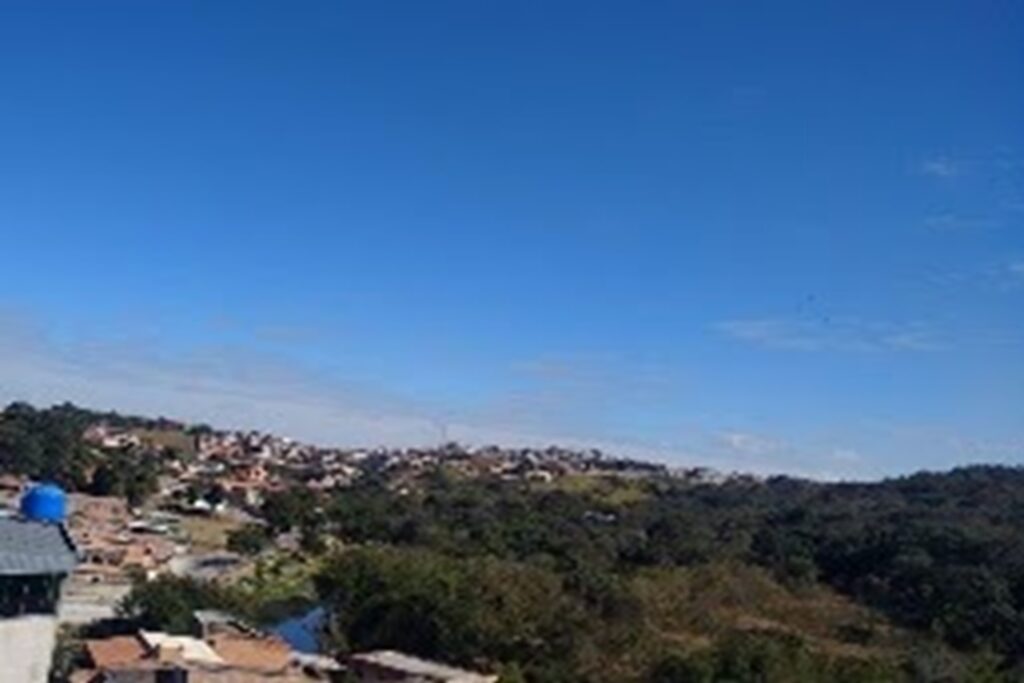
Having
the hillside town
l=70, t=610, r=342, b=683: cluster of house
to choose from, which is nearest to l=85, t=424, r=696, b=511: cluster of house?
the hillside town

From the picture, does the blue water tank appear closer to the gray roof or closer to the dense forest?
the gray roof

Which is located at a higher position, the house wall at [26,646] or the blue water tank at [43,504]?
the blue water tank at [43,504]

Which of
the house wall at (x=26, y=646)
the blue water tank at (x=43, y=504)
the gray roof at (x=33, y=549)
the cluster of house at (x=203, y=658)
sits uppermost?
the blue water tank at (x=43, y=504)

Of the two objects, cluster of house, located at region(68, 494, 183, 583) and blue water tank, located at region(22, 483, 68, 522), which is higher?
blue water tank, located at region(22, 483, 68, 522)

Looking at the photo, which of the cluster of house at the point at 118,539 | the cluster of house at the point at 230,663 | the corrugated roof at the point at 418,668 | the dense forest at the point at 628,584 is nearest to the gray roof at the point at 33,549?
the cluster of house at the point at 230,663

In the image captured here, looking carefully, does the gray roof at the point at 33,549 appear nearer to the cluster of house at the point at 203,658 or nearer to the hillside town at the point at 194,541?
the hillside town at the point at 194,541

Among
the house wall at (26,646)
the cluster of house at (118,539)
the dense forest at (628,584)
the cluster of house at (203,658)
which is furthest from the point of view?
the cluster of house at (118,539)
